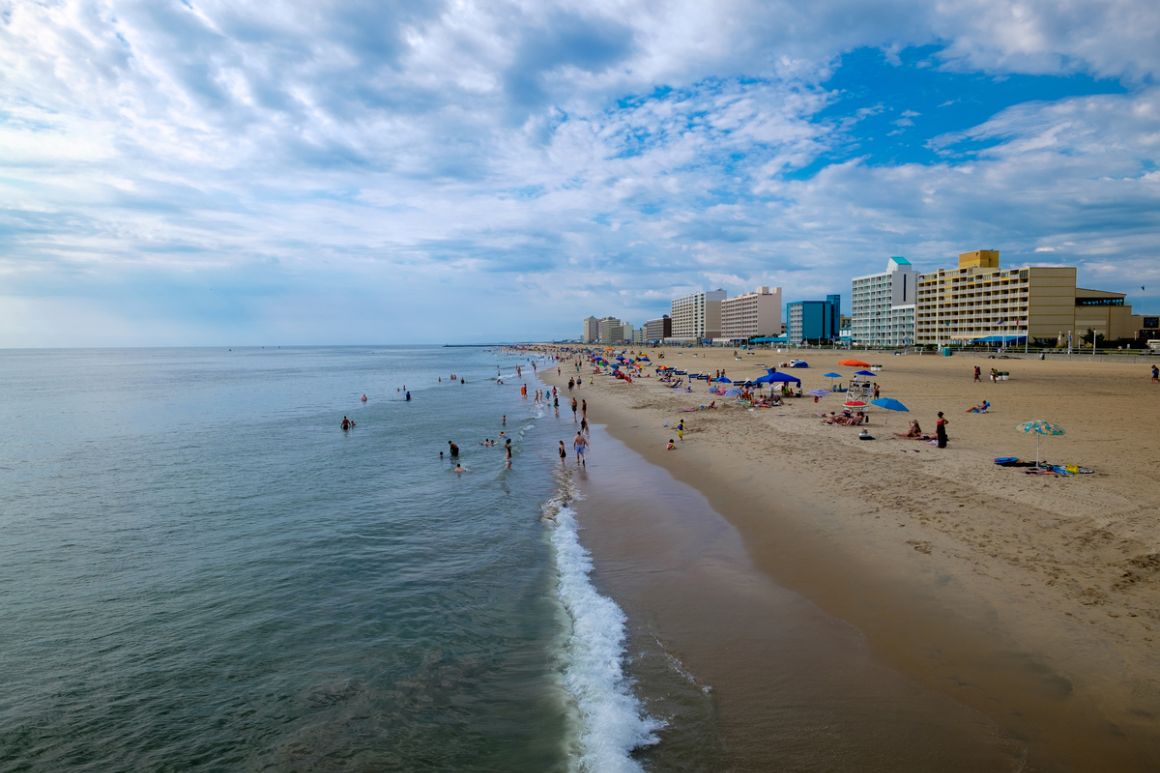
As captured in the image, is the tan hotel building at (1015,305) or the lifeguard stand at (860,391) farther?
the tan hotel building at (1015,305)

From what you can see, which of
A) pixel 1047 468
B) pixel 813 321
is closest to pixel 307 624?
pixel 1047 468

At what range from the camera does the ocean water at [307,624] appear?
270 inches

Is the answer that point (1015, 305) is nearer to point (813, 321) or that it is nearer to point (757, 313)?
point (813, 321)

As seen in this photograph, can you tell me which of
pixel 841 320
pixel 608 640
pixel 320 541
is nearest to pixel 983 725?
→ pixel 608 640

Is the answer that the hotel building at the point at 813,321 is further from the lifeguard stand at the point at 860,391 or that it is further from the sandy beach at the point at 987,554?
the sandy beach at the point at 987,554

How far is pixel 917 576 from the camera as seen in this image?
383 inches

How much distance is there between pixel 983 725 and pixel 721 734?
9.25 ft

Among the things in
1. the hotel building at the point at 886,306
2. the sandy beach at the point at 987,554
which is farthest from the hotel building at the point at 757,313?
the sandy beach at the point at 987,554

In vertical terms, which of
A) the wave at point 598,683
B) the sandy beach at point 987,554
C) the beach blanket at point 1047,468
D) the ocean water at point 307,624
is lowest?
the ocean water at point 307,624

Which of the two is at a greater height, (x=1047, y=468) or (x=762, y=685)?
(x=1047, y=468)

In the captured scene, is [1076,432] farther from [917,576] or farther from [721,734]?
[721,734]

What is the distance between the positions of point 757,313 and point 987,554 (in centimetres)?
17160

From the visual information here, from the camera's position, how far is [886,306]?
115m

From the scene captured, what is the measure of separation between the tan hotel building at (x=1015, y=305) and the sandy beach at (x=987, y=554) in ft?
242
